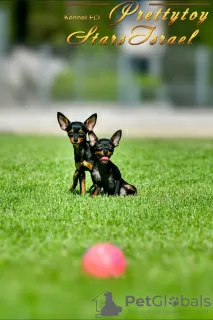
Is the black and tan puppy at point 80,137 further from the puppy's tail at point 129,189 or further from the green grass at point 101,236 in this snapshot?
the puppy's tail at point 129,189

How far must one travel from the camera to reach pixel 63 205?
253 inches

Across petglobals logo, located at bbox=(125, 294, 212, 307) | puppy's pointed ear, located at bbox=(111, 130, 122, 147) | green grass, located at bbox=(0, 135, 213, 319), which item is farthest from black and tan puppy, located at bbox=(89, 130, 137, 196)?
petglobals logo, located at bbox=(125, 294, 212, 307)

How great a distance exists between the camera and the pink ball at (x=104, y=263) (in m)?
4.18

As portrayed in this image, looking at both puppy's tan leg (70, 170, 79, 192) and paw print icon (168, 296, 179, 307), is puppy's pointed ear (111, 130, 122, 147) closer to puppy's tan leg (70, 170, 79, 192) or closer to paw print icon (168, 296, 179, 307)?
puppy's tan leg (70, 170, 79, 192)

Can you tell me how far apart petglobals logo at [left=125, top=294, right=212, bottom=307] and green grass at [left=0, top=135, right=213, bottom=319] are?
0.14 feet

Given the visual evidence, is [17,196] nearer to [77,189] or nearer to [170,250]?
[77,189]

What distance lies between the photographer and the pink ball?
418 centimetres

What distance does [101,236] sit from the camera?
17.4 ft

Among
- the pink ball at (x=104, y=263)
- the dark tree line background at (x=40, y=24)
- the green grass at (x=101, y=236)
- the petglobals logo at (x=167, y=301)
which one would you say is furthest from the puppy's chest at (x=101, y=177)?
Result: the dark tree line background at (x=40, y=24)

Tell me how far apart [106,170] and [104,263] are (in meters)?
2.37

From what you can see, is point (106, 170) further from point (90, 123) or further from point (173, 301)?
point (173, 301)

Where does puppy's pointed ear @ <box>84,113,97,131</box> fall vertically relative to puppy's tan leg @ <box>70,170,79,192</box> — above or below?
above

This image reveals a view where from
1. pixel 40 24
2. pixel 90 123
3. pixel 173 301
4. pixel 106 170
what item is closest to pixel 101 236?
pixel 106 170

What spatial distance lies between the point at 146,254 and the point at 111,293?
2.85 feet
